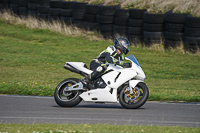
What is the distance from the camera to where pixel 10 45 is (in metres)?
21.3

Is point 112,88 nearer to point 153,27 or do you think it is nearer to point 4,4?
point 153,27

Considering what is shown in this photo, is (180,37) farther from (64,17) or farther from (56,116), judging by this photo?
(56,116)

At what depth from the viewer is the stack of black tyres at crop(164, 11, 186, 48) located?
17.1 meters

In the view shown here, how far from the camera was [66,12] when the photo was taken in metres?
23.9

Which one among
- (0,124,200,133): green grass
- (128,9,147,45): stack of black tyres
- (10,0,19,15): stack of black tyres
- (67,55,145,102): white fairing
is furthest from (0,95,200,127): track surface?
(10,0,19,15): stack of black tyres

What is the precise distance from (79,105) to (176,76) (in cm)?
628

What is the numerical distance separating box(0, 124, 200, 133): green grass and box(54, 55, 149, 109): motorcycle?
71.2 inches

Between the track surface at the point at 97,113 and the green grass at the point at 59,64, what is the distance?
4.40 feet

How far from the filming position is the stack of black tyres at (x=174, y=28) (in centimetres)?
1708

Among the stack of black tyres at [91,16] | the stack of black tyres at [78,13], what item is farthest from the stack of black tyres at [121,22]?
the stack of black tyres at [78,13]

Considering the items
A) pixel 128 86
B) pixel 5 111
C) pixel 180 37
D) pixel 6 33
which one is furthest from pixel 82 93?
pixel 6 33

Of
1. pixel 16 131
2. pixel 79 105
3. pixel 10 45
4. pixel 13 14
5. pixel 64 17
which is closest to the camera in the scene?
pixel 16 131

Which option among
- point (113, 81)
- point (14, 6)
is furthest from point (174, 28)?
point (14, 6)

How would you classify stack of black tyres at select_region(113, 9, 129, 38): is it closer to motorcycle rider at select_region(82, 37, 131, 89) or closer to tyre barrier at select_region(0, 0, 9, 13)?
motorcycle rider at select_region(82, 37, 131, 89)
